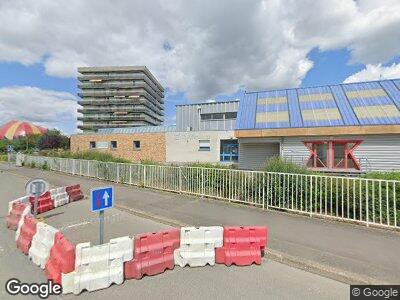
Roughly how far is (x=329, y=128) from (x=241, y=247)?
38.3ft

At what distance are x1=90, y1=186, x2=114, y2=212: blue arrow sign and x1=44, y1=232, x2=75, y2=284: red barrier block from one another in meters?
0.80

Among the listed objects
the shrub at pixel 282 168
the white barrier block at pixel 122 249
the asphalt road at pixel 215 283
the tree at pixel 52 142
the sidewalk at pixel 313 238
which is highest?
the tree at pixel 52 142

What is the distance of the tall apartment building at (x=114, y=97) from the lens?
308 feet

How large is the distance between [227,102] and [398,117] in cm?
1935

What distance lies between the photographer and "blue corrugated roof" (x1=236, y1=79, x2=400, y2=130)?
14.5 meters

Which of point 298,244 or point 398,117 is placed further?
point 398,117

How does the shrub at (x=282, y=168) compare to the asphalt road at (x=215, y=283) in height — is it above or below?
above

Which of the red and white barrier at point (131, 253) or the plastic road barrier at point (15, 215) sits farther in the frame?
the plastic road barrier at point (15, 215)

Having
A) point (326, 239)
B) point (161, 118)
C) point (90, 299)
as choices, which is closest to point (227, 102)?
point (326, 239)

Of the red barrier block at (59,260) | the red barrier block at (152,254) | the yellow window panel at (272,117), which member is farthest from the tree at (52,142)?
the red barrier block at (152,254)

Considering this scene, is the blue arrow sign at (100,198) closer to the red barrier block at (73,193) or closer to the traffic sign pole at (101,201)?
the traffic sign pole at (101,201)

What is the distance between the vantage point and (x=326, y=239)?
5902mm

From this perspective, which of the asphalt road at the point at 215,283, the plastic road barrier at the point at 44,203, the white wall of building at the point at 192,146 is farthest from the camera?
the white wall of building at the point at 192,146

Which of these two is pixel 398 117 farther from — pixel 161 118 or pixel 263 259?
pixel 161 118
